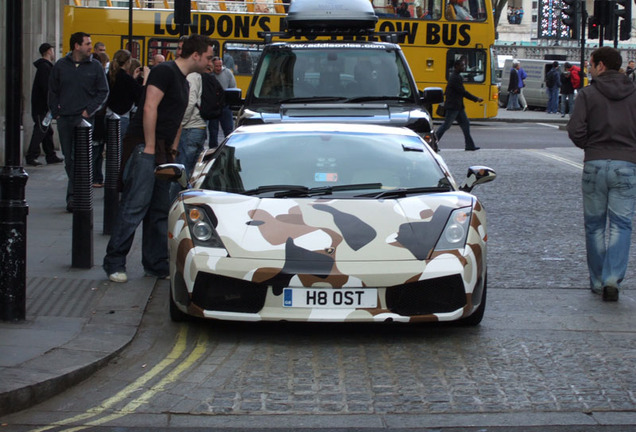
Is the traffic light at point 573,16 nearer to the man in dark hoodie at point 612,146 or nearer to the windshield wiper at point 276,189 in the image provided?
the man in dark hoodie at point 612,146

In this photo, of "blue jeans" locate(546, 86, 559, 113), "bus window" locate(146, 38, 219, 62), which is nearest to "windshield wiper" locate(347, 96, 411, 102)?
"bus window" locate(146, 38, 219, 62)

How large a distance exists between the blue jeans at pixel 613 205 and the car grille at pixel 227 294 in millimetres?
2900

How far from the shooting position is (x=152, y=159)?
850 cm

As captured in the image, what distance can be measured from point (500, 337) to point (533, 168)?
39.6ft

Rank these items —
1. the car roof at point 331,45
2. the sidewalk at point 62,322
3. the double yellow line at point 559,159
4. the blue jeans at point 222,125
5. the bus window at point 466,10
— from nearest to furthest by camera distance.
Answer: the sidewalk at point 62,322 → the car roof at point 331,45 → the blue jeans at point 222,125 → the double yellow line at point 559,159 → the bus window at point 466,10

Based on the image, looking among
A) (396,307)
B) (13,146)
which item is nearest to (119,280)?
(13,146)

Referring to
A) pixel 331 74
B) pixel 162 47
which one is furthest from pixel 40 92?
pixel 162 47

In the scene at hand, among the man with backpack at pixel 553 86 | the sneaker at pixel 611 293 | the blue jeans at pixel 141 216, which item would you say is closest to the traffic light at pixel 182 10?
the blue jeans at pixel 141 216

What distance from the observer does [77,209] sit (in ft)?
29.8

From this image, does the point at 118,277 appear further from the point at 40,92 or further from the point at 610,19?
the point at 610,19

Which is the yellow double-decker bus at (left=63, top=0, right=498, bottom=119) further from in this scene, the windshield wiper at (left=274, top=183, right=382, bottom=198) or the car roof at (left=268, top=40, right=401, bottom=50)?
the windshield wiper at (left=274, top=183, right=382, bottom=198)

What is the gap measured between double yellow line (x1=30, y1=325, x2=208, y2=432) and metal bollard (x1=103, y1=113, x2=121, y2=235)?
4.22 meters

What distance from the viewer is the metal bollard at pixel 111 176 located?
1109 cm

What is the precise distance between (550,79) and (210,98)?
3189 cm
